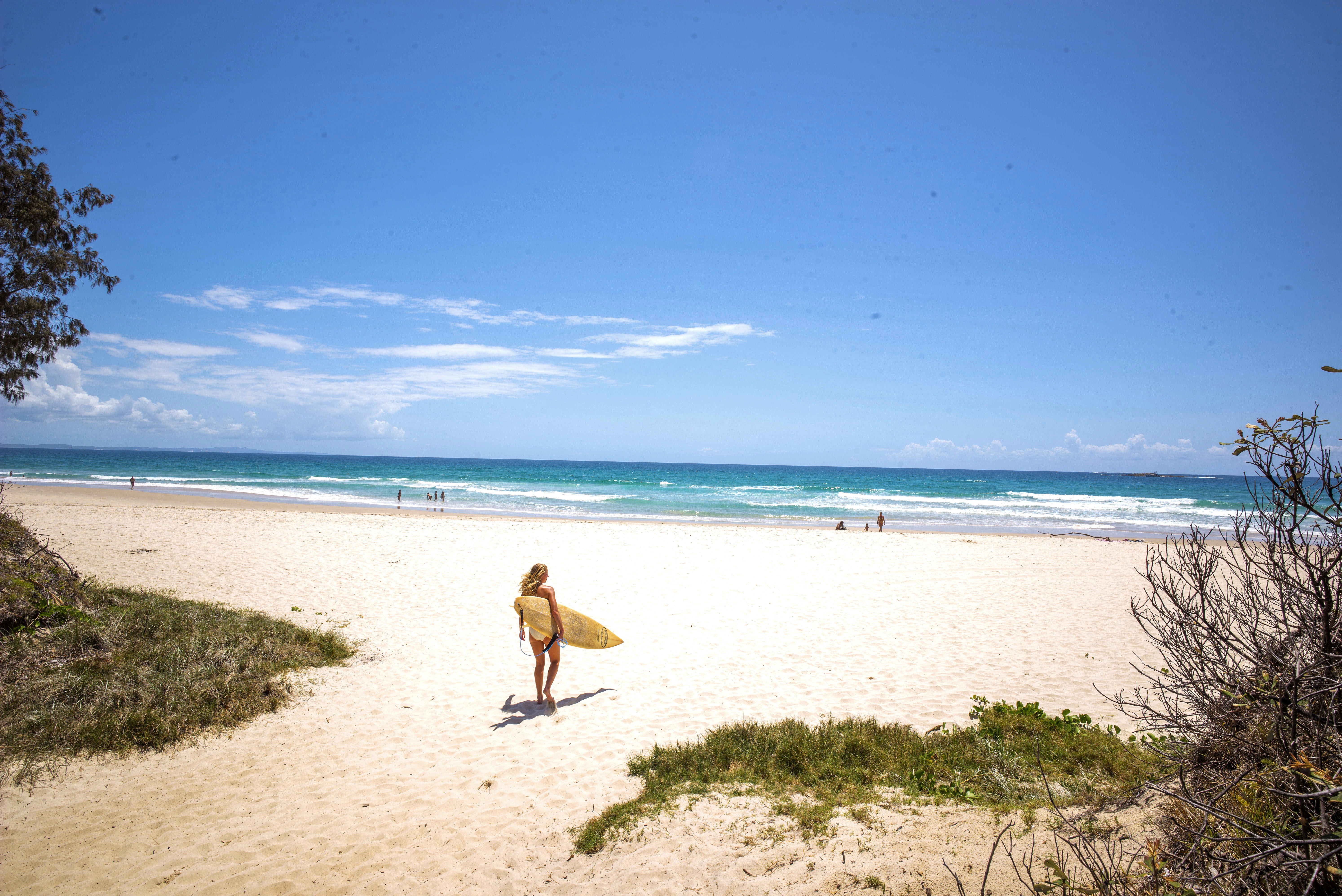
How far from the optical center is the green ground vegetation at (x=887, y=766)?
4.41 metres

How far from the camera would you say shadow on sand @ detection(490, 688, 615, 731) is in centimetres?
681

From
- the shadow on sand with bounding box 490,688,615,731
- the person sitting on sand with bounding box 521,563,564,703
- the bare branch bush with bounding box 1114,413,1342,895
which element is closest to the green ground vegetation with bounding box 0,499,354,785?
the shadow on sand with bounding box 490,688,615,731

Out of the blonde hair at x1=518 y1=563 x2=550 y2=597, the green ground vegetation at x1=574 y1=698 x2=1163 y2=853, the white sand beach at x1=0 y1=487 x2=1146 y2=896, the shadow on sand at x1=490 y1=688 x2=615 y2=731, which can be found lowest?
the shadow on sand at x1=490 y1=688 x2=615 y2=731

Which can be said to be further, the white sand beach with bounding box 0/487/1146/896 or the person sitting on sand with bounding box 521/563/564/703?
the person sitting on sand with bounding box 521/563/564/703

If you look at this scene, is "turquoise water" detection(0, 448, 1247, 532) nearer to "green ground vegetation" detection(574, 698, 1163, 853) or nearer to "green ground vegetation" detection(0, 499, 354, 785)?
"green ground vegetation" detection(574, 698, 1163, 853)

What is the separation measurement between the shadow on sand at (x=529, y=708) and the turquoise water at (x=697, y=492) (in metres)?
13.6

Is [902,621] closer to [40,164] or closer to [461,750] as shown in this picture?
[461,750]

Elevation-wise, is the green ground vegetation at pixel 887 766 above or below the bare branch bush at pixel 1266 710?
below

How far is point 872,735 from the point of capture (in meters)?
5.82

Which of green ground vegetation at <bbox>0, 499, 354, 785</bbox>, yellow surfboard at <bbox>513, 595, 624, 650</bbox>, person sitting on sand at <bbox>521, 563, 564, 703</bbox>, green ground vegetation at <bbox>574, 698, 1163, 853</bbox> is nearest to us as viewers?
green ground vegetation at <bbox>574, 698, 1163, 853</bbox>

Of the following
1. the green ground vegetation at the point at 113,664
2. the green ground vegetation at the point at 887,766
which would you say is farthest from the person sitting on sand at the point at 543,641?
the green ground vegetation at the point at 113,664

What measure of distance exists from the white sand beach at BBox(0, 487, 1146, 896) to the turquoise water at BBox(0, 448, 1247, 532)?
24.7 feet

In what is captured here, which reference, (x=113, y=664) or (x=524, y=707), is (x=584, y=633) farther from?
(x=113, y=664)

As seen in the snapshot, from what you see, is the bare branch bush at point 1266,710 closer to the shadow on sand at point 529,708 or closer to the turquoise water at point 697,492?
the shadow on sand at point 529,708
